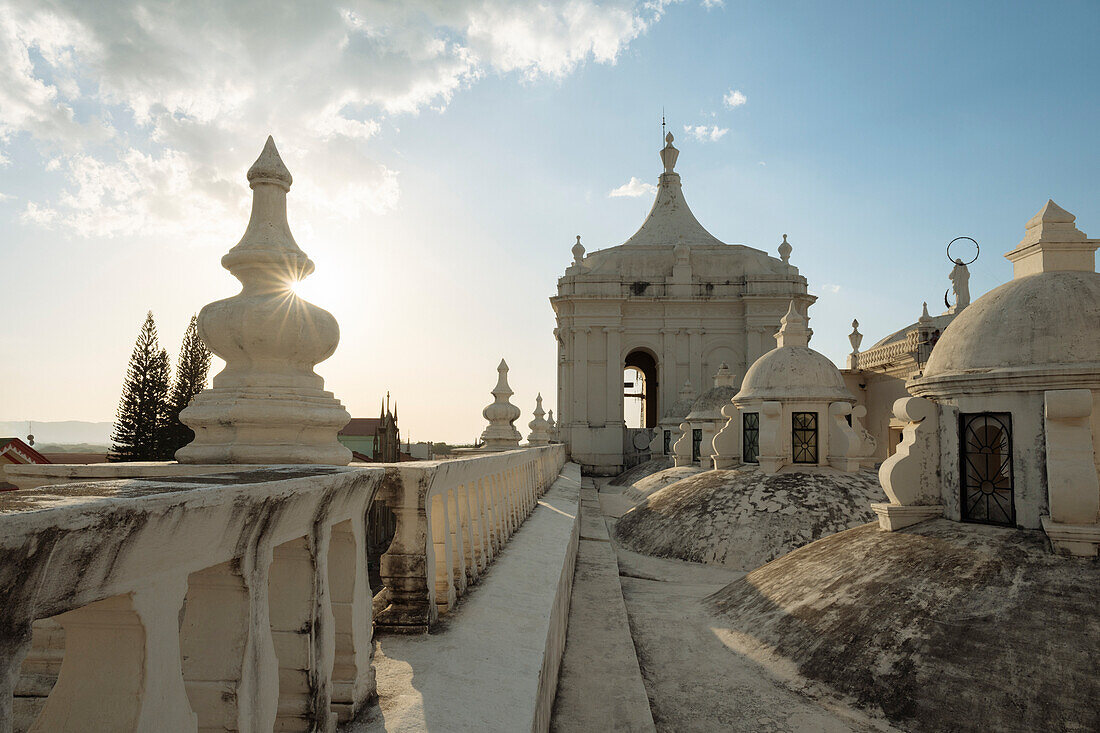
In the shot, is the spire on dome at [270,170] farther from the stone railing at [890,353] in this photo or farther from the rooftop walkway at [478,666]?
the stone railing at [890,353]

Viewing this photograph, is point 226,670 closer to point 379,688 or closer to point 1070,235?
point 379,688

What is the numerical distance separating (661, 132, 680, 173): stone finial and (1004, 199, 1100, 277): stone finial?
36.2 meters

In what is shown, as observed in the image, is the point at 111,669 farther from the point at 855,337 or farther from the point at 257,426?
the point at 855,337

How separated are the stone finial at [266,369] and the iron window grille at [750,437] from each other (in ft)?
44.6

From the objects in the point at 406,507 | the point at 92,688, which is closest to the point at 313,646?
the point at 92,688

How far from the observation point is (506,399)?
1252 centimetres

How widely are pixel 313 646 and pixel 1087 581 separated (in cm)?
596

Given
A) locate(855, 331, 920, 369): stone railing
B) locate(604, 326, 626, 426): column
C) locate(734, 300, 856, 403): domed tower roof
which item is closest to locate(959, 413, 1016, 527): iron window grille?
locate(734, 300, 856, 403): domed tower roof

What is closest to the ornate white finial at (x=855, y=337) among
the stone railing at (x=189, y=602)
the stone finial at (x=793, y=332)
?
the stone finial at (x=793, y=332)

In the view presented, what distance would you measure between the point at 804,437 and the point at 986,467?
26.0 feet

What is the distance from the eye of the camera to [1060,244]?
24.6 feet

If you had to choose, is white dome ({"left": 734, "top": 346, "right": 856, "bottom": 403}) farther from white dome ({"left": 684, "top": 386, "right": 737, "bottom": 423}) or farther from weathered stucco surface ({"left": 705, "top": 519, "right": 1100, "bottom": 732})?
white dome ({"left": 684, "top": 386, "right": 737, "bottom": 423})

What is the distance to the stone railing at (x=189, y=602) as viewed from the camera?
55.4 inches

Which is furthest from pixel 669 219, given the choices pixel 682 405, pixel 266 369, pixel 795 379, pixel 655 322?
pixel 266 369
